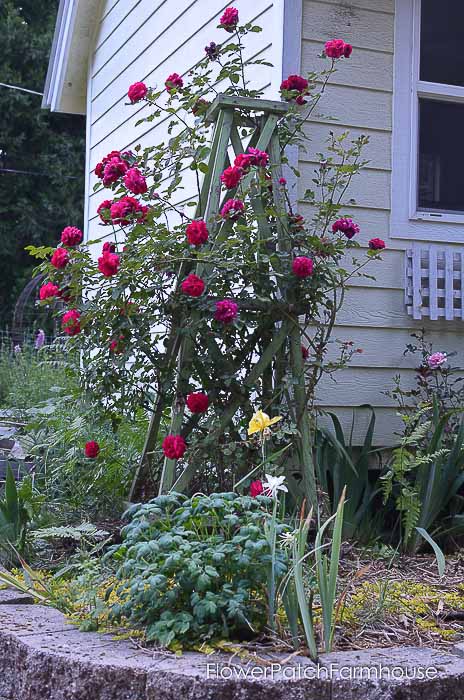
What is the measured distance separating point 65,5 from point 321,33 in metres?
4.37

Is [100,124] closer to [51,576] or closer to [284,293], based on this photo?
[284,293]

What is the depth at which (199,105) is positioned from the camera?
12.9 feet

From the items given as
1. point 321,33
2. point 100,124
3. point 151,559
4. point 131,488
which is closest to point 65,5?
point 100,124

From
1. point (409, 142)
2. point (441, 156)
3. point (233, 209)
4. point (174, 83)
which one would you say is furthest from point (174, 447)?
point (441, 156)

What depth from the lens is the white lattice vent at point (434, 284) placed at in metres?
4.53

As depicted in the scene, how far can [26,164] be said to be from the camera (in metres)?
20.1

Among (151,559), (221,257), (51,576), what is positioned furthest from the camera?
(221,257)

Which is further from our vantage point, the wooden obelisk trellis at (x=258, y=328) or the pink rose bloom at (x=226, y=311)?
A: the wooden obelisk trellis at (x=258, y=328)

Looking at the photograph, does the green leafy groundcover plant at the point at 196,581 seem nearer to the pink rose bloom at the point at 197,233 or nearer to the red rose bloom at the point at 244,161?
the pink rose bloom at the point at 197,233

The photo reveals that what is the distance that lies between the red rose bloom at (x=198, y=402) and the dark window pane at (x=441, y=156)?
1.88 meters

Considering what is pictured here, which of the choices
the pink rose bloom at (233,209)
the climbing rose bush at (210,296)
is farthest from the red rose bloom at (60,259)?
the pink rose bloom at (233,209)

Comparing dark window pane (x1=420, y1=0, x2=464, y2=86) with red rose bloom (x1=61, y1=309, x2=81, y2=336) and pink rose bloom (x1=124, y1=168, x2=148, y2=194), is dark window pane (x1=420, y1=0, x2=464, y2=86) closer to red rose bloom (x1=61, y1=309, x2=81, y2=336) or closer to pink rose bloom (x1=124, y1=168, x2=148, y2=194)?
pink rose bloom (x1=124, y1=168, x2=148, y2=194)

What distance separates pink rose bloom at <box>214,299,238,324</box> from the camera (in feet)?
11.2

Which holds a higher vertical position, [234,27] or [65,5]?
[65,5]
